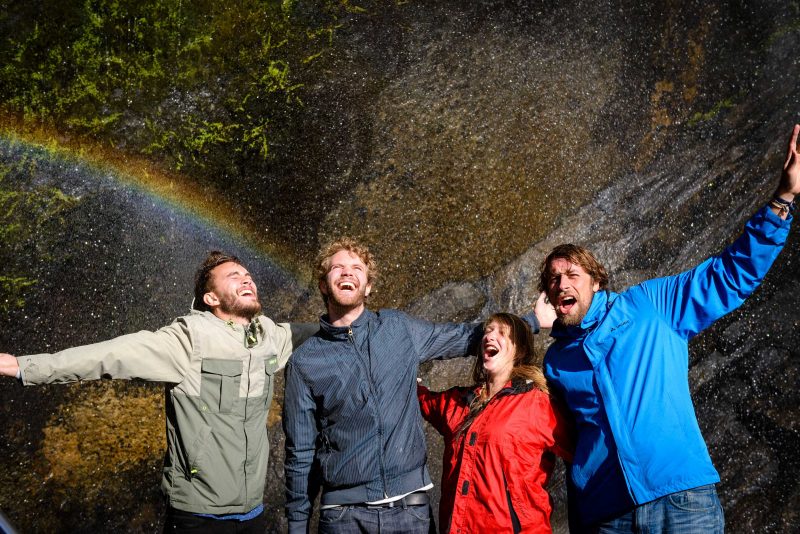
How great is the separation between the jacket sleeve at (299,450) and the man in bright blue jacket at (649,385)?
113cm

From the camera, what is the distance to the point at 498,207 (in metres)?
6.77

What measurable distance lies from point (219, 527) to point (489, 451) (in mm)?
1318

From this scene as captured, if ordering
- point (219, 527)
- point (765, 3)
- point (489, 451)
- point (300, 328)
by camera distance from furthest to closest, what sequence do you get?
point (765, 3) < point (300, 328) < point (219, 527) < point (489, 451)

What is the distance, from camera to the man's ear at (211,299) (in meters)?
3.74

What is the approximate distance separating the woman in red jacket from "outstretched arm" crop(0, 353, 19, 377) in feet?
6.02

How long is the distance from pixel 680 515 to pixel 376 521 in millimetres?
1218

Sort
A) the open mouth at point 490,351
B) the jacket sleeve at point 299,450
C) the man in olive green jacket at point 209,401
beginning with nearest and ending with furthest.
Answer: the jacket sleeve at point 299,450 → the man in olive green jacket at point 209,401 → the open mouth at point 490,351

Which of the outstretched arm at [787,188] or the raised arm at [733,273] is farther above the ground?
the outstretched arm at [787,188]

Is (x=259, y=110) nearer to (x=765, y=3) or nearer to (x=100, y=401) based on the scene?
(x=100, y=401)

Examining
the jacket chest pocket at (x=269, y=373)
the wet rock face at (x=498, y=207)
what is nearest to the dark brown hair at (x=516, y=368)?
the jacket chest pocket at (x=269, y=373)

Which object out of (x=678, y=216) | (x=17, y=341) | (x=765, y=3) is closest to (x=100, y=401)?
(x=17, y=341)

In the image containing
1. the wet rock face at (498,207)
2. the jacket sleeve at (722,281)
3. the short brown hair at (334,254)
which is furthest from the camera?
the wet rock face at (498,207)

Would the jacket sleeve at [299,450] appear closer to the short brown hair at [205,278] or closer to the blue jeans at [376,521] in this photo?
the blue jeans at [376,521]

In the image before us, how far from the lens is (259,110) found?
6230 mm
